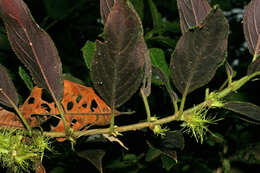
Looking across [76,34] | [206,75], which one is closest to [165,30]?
[206,75]

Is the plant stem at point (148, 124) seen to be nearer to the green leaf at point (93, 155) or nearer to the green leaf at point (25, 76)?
the green leaf at point (93, 155)

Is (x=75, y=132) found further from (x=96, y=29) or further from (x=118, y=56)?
(x=96, y=29)

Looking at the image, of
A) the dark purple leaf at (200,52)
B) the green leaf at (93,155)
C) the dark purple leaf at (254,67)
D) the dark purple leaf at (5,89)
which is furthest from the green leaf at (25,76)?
the dark purple leaf at (254,67)

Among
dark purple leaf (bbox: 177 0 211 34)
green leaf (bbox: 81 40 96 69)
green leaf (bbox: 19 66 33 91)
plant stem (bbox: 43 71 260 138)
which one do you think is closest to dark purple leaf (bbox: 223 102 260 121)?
plant stem (bbox: 43 71 260 138)

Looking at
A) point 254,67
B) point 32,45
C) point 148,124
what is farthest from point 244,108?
point 32,45

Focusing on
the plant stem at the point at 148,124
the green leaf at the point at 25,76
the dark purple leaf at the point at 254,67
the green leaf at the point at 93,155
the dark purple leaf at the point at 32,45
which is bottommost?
the green leaf at the point at 93,155

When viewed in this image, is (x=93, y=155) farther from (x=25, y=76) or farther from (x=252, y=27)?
(x=252, y=27)

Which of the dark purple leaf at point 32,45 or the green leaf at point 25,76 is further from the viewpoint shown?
the green leaf at point 25,76
